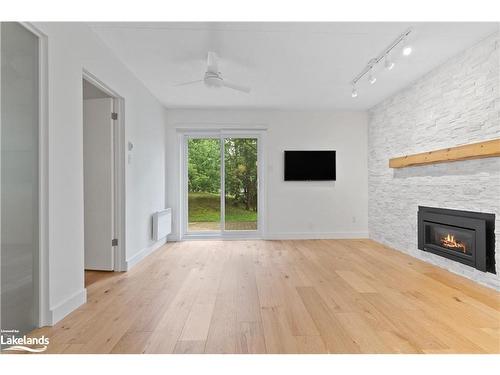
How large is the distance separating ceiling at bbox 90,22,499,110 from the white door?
2.46 ft

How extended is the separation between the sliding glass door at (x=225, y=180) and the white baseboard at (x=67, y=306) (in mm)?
3465

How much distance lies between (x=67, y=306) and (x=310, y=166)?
15.0 ft

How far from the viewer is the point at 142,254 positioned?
432 cm

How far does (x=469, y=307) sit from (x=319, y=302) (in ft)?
3.94

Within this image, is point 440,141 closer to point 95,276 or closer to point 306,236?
point 306,236

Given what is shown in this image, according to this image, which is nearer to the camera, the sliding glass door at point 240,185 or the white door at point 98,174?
the white door at point 98,174

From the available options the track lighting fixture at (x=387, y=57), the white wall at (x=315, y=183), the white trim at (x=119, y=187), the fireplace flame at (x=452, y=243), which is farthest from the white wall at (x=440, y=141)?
the white trim at (x=119, y=187)

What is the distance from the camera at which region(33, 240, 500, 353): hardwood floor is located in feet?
6.29

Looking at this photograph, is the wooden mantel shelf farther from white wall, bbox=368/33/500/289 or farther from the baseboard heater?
the baseboard heater

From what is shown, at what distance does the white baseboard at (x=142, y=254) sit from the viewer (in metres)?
3.83

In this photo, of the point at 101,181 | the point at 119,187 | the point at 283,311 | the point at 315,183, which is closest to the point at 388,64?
the point at 283,311

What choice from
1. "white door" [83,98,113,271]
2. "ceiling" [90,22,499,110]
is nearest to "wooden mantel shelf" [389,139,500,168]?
"ceiling" [90,22,499,110]

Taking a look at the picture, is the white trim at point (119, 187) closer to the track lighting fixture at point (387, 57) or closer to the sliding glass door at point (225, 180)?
the sliding glass door at point (225, 180)
